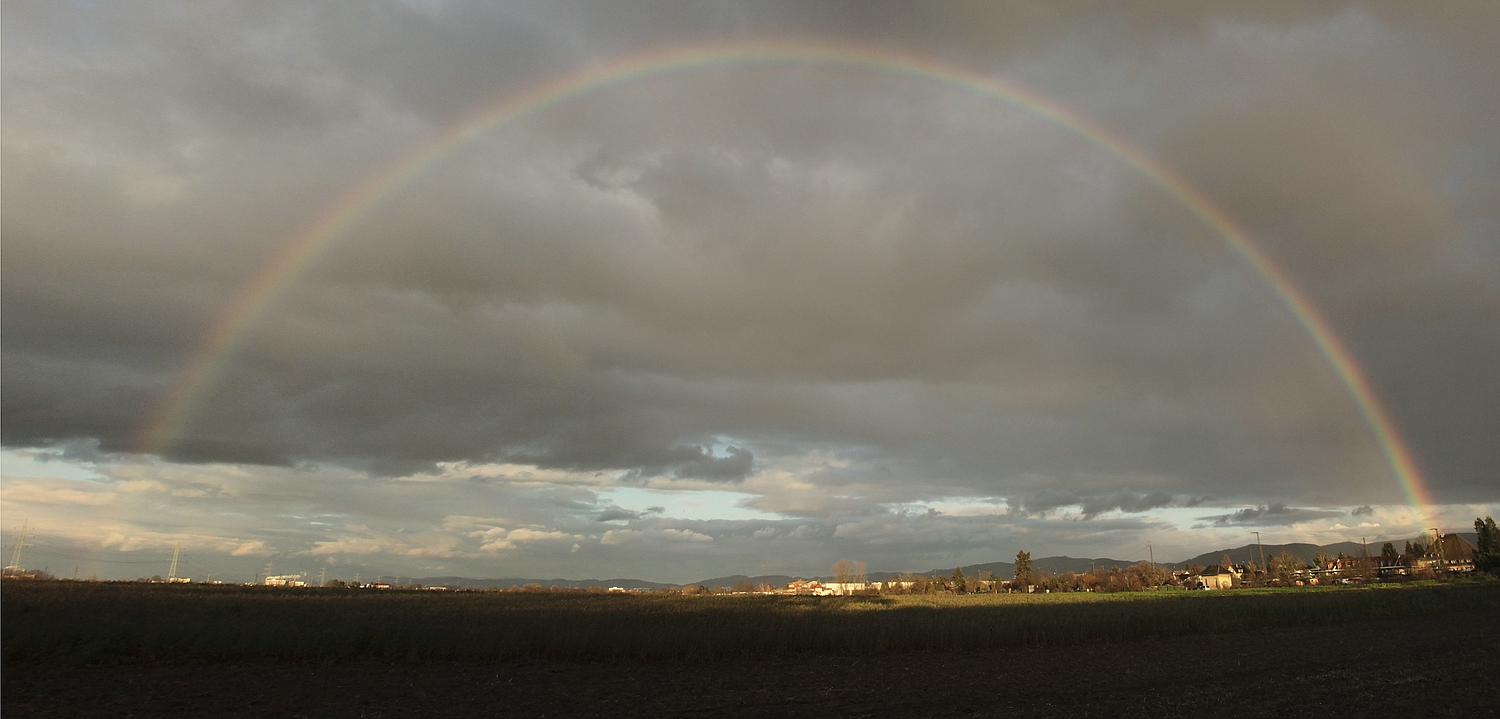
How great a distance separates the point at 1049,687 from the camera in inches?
837

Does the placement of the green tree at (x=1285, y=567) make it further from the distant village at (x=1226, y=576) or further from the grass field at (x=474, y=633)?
the grass field at (x=474, y=633)

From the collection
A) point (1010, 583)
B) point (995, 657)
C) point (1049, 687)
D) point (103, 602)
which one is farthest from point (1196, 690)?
point (1010, 583)

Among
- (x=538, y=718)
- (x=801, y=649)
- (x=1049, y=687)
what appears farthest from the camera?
(x=801, y=649)

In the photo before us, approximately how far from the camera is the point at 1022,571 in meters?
182

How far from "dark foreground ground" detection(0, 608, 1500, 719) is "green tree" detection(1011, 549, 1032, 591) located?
495 ft

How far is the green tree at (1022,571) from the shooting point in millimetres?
172750

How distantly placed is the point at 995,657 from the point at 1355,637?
18.0 meters

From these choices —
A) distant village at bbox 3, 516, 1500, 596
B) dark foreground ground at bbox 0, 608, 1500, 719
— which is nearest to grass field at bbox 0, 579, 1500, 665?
dark foreground ground at bbox 0, 608, 1500, 719

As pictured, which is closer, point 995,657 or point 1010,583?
point 995,657

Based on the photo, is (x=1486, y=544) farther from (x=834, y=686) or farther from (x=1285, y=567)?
(x=834, y=686)

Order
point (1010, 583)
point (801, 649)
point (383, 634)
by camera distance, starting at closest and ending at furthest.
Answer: point (383, 634), point (801, 649), point (1010, 583)

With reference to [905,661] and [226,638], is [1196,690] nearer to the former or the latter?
[905,661]

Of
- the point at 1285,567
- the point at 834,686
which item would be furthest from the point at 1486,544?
the point at 834,686

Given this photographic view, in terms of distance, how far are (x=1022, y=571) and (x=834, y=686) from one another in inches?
6914
